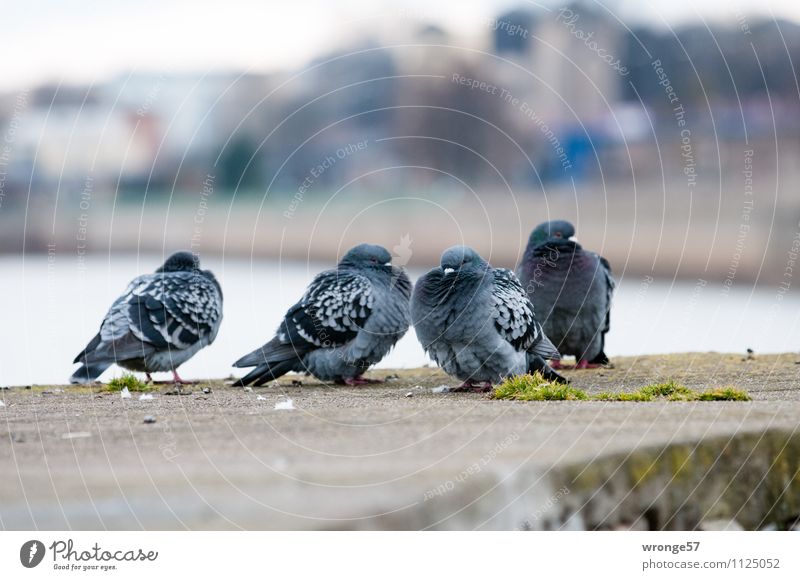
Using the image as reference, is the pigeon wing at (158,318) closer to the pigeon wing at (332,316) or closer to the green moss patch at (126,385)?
the green moss patch at (126,385)

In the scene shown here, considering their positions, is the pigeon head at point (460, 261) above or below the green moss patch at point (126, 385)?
above

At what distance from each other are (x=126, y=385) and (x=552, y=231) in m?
4.42

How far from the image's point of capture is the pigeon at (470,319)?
8648mm

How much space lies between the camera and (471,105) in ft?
178

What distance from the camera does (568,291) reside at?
35.4 ft

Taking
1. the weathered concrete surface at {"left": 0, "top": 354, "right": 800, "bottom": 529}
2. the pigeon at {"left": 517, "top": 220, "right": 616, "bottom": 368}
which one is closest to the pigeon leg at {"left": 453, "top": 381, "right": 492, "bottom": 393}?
the weathered concrete surface at {"left": 0, "top": 354, "right": 800, "bottom": 529}

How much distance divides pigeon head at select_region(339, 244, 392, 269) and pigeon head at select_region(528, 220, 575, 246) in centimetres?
168

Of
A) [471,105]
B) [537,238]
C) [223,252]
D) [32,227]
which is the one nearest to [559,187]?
[471,105]

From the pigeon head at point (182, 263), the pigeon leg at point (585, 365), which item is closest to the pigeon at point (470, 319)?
the pigeon leg at point (585, 365)

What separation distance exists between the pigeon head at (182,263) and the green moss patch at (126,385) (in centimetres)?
168

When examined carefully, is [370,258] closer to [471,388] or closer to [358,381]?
[358,381]

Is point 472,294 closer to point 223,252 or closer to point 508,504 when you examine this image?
point 508,504

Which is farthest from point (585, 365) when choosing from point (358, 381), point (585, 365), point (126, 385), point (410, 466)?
point (410, 466)

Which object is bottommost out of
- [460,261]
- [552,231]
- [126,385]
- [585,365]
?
[126,385]
